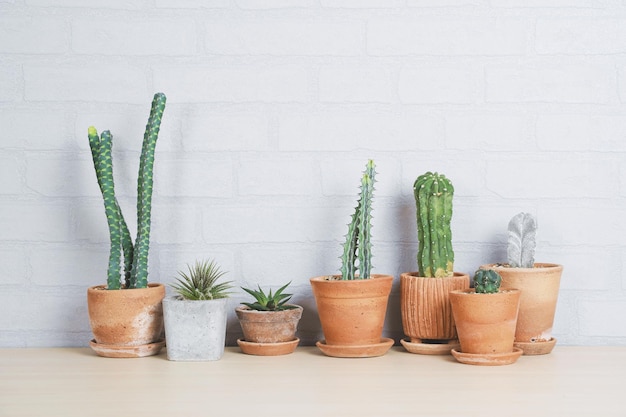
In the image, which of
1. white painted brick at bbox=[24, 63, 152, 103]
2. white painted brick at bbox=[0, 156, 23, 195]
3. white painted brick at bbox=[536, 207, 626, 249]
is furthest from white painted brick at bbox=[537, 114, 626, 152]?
white painted brick at bbox=[0, 156, 23, 195]

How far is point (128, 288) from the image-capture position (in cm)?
170

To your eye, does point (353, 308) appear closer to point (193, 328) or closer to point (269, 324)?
point (269, 324)

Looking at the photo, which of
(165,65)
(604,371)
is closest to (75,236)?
(165,65)

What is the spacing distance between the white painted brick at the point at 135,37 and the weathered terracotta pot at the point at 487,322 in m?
0.84

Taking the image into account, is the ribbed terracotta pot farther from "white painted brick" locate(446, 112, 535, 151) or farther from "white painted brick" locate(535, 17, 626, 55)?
"white painted brick" locate(535, 17, 626, 55)

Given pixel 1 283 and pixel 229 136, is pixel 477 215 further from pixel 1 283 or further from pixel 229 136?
pixel 1 283

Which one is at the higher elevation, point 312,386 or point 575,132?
point 575,132

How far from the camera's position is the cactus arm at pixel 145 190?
1.67 metres

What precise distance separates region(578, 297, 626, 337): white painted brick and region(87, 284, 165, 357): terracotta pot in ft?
3.12

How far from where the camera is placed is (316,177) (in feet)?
5.91

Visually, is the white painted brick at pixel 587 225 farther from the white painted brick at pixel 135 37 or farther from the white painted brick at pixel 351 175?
the white painted brick at pixel 135 37

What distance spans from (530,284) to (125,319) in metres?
0.84

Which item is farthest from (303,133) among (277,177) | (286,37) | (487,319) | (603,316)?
(603,316)

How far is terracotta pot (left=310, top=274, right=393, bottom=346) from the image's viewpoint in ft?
5.31
